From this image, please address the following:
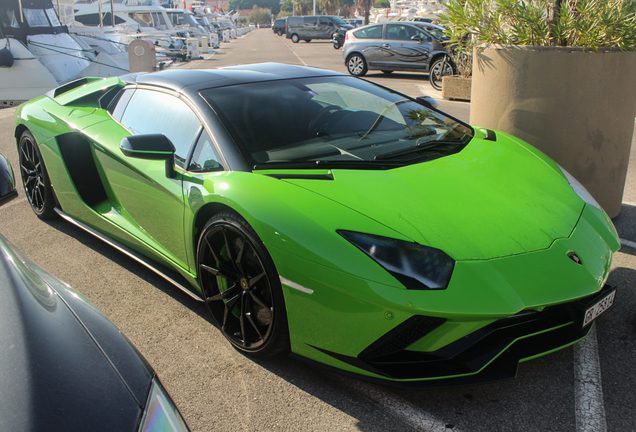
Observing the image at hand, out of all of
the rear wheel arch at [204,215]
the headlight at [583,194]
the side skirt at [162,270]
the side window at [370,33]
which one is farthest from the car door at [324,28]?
the rear wheel arch at [204,215]

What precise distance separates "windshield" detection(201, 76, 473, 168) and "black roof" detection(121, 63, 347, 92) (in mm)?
84

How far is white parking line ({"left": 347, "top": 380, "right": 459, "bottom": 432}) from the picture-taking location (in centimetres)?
210

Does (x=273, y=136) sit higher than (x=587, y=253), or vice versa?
(x=273, y=136)

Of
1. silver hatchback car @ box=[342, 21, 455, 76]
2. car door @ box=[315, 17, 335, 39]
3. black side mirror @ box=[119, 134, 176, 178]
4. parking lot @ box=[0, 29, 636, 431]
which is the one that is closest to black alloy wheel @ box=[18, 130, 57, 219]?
parking lot @ box=[0, 29, 636, 431]

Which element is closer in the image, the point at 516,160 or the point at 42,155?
the point at 516,160

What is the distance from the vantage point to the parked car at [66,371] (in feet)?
3.86

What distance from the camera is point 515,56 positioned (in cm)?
401

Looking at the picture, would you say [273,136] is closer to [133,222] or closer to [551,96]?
[133,222]

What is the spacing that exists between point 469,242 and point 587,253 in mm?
599

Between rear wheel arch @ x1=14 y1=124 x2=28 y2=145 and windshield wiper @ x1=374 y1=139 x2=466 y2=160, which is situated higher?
windshield wiper @ x1=374 y1=139 x2=466 y2=160

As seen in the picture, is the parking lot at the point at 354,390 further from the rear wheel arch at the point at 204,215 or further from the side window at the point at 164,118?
the side window at the point at 164,118

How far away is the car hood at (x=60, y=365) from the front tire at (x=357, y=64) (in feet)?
49.3

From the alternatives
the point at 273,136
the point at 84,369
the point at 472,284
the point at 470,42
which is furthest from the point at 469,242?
the point at 470,42

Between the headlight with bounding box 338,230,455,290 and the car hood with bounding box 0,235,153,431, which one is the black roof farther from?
the car hood with bounding box 0,235,153,431
